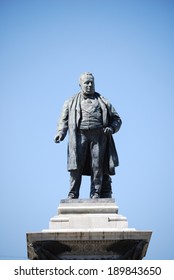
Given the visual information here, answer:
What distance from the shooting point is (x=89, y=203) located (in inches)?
612

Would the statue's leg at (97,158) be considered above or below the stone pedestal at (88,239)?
above

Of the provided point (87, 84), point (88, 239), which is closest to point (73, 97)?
point (87, 84)

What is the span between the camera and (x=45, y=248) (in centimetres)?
1478

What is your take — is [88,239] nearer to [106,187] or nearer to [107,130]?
[106,187]

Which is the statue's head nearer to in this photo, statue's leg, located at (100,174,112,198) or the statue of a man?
the statue of a man

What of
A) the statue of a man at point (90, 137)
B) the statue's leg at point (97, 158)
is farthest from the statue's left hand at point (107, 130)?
the statue's leg at point (97, 158)

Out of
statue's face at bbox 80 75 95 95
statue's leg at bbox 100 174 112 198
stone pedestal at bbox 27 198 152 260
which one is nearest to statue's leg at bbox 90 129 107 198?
statue's leg at bbox 100 174 112 198

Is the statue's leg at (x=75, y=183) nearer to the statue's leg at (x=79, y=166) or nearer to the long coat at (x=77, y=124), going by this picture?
the statue's leg at (x=79, y=166)

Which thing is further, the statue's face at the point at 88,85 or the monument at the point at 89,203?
the statue's face at the point at 88,85

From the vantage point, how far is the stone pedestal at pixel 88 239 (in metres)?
14.6

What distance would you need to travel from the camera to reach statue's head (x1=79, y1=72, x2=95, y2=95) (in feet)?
54.3

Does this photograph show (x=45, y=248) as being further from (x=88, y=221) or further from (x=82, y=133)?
(x=82, y=133)
